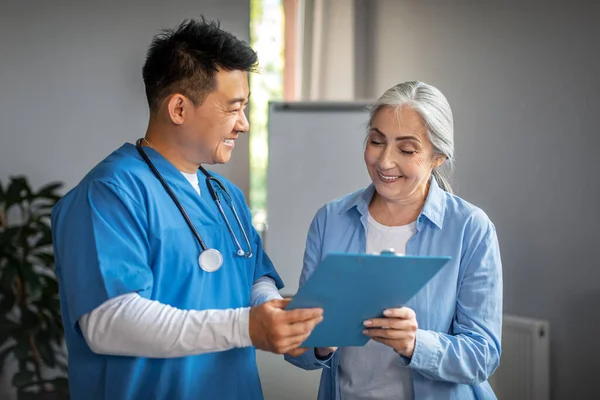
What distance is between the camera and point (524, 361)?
2.90m

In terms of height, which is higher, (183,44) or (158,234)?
(183,44)

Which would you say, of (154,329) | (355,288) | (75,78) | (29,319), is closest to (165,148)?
(154,329)

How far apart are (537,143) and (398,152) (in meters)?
1.62

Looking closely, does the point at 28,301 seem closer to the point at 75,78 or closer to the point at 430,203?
the point at 75,78

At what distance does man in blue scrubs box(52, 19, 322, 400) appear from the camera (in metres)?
1.25

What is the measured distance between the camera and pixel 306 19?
3.74 m

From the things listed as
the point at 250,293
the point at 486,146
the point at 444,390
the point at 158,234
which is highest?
the point at 486,146

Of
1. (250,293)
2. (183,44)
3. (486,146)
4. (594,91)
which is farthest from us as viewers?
(486,146)

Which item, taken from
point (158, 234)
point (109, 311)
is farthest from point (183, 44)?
point (109, 311)

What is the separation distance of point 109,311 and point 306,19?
279 cm

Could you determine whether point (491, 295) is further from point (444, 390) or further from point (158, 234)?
point (158, 234)

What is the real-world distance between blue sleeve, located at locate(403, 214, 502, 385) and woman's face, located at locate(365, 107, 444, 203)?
194mm

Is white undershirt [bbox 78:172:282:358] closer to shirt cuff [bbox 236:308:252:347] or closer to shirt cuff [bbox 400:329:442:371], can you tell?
shirt cuff [bbox 236:308:252:347]

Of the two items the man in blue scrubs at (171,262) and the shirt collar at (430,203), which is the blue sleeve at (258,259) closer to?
the man in blue scrubs at (171,262)
